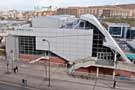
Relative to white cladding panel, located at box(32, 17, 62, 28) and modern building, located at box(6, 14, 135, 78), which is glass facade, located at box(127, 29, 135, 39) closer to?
modern building, located at box(6, 14, 135, 78)

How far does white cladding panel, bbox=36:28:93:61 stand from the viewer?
50.2 meters

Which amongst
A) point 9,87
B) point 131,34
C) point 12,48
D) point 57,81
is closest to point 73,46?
point 57,81

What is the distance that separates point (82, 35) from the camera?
5006cm

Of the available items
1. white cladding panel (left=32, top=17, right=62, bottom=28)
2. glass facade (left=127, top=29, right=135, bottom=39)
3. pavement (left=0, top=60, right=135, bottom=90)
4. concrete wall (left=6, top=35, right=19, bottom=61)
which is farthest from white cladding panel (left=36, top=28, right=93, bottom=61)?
glass facade (left=127, top=29, right=135, bottom=39)

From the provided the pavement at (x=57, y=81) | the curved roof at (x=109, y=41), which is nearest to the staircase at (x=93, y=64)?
the pavement at (x=57, y=81)

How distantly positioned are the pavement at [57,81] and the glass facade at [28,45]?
20.8 feet

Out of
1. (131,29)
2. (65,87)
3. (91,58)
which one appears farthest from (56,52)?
(131,29)

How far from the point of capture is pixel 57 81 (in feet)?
137

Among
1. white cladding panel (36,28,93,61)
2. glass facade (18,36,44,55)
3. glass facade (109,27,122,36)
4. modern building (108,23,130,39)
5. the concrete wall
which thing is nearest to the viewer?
white cladding panel (36,28,93,61)

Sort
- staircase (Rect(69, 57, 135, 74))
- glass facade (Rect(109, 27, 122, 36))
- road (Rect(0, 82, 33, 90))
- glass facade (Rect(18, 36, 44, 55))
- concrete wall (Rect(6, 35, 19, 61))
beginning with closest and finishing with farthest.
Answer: road (Rect(0, 82, 33, 90)) < staircase (Rect(69, 57, 135, 74)) < glass facade (Rect(18, 36, 44, 55)) < concrete wall (Rect(6, 35, 19, 61)) < glass facade (Rect(109, 27, 122, 36))

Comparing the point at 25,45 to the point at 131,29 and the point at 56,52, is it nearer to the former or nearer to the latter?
the point at 56,52

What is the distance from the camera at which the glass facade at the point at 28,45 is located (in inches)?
2176

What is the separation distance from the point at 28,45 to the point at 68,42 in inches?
442

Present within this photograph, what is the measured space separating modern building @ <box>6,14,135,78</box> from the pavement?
320 centimetres
